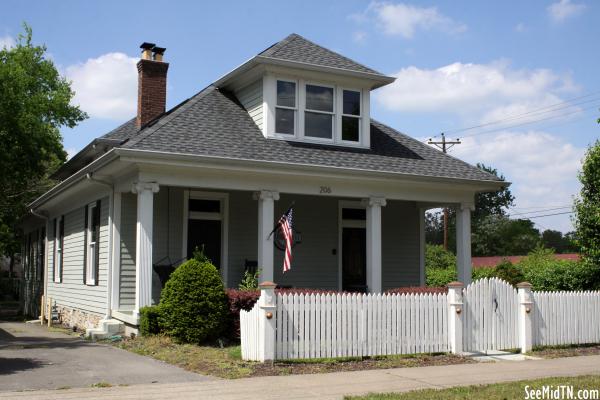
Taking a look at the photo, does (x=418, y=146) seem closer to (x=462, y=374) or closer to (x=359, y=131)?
(x=359, y=131)

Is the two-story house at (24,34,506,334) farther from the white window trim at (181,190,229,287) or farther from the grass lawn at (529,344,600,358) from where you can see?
the grass lawn at (529,344,600,358)

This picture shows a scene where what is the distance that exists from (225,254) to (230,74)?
190 inches

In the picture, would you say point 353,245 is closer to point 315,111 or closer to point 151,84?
A: point 315,111

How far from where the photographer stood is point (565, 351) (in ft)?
44.0

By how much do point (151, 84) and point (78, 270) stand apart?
5827 millimetres

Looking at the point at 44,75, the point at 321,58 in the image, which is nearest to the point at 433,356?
the point at 321,58

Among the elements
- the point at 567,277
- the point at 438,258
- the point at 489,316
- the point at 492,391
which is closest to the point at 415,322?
the point at 489,316

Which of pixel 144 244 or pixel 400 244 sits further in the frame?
pixel 400 244

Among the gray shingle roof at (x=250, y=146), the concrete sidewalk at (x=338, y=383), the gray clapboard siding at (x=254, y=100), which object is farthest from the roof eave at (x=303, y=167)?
the concrete sidewalk at (x=338, y=383)

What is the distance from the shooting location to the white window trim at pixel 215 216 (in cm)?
1686

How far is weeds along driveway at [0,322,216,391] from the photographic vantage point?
9617 mm

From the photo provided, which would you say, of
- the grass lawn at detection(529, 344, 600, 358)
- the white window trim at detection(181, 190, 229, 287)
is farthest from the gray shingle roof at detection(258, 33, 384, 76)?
the grass lawn at detection(529, 344, 600, 358)

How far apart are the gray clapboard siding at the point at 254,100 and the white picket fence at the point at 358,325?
6797mm

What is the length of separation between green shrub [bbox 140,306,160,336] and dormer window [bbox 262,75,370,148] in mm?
5464
